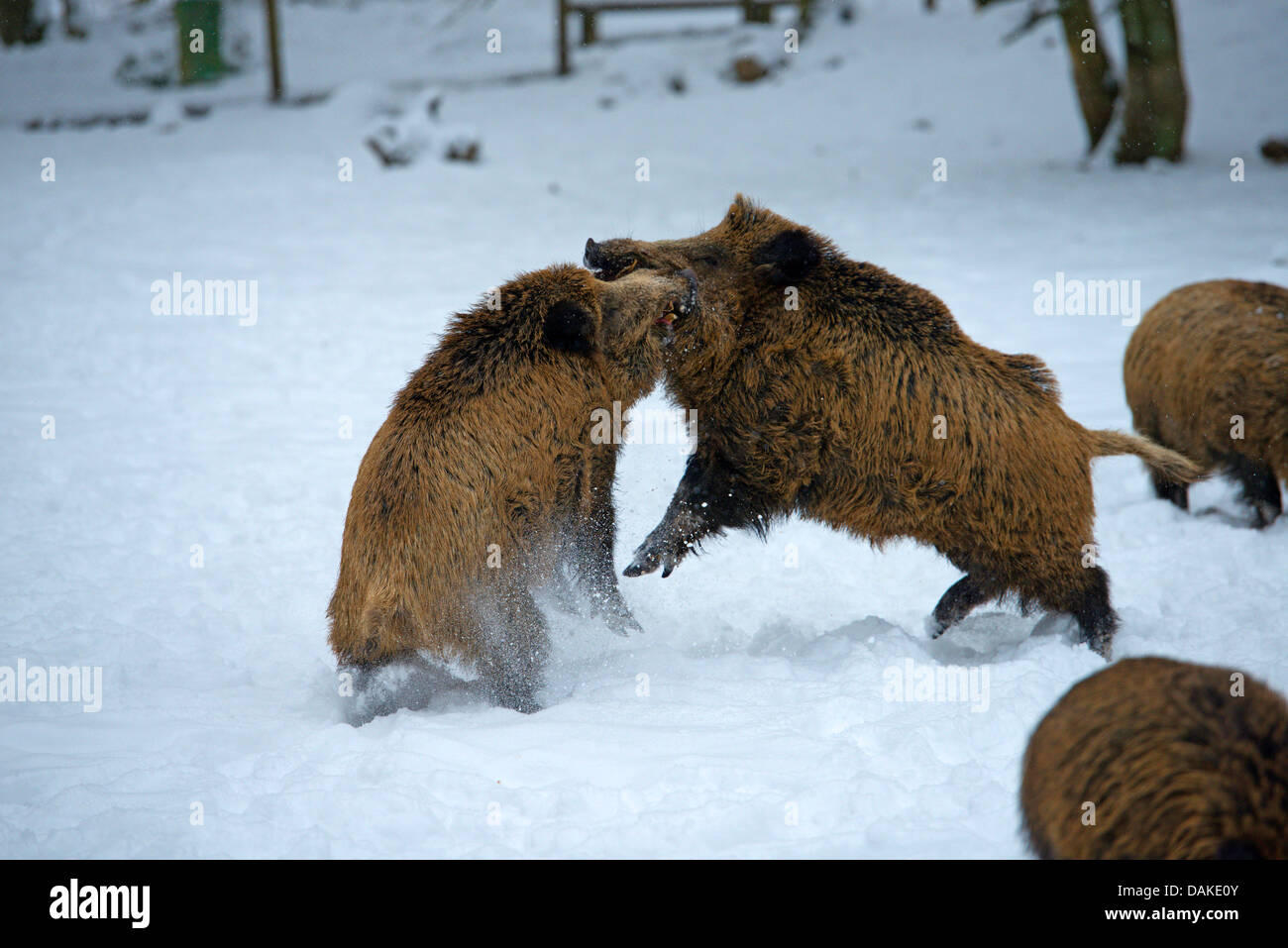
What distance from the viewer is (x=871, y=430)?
196 inches

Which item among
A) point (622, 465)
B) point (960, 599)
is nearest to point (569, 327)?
point (960, 599)

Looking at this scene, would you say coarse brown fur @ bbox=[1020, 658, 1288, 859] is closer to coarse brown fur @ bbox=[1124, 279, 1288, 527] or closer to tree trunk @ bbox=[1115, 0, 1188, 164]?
coarse brown fur @ bbox=[1124, 279, 1288, 527]

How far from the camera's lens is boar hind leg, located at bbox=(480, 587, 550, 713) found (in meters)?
4.53

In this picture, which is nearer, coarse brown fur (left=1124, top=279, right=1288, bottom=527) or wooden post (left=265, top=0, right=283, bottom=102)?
coarse brown fur (left=1124, top=279, right=1288, bottom=527)

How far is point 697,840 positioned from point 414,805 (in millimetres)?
963

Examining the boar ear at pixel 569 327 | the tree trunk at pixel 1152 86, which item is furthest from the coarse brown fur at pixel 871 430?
the tree trunk at pixel 1152 86

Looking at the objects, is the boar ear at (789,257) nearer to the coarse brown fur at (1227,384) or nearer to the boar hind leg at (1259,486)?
the coarse brown fur at (1227,384)

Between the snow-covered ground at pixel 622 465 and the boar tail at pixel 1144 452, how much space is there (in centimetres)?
71

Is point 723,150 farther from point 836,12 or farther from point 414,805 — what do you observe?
point 414,805

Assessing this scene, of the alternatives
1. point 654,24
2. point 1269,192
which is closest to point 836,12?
point 654,24

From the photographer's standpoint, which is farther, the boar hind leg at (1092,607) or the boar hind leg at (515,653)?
the boar hind leg at (1092,607)

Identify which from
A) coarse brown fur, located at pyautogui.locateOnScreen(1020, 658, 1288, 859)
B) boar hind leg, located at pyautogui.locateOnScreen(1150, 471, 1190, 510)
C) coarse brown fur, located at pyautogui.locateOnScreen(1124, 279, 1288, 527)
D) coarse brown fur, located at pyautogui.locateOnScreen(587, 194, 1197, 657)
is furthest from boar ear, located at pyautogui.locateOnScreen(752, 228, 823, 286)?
boar hind leg, located at pyautogui.locateOnScreen(1150, 471, 1190, 510)

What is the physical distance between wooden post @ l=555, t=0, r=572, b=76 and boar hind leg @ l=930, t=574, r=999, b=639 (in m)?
16.6

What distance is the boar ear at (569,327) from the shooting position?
4734 millimetres
